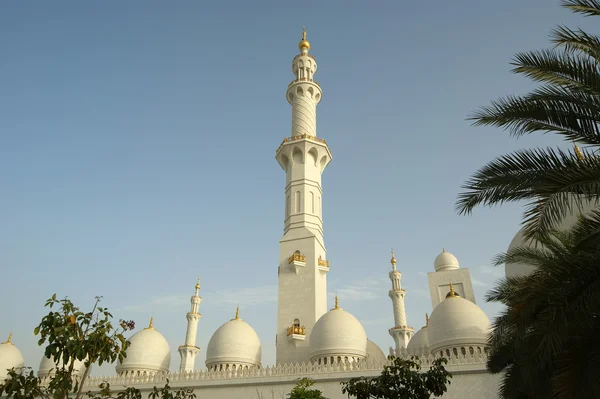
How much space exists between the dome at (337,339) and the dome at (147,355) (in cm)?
788

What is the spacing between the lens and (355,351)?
858 inches

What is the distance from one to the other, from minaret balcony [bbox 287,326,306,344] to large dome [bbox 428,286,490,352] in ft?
20.0

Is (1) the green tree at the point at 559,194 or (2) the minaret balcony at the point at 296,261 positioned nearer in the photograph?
(1) the green tree at the point at 559,194

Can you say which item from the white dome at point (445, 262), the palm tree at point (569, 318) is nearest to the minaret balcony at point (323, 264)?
the white dome at point (445, 262)

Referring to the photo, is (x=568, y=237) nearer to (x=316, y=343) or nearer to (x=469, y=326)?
(x=469, y=326)

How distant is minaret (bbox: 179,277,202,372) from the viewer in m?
39.7

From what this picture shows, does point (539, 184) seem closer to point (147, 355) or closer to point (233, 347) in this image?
point (233, 347)

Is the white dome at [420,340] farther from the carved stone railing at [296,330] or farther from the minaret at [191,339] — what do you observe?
the minaret at [191,339]

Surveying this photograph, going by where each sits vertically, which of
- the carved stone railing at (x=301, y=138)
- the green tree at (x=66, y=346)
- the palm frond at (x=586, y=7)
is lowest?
the green tree at (x=66, y=346)

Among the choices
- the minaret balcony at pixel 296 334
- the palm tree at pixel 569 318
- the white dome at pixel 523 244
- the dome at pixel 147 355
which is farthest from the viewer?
the dome at pixel 147 355

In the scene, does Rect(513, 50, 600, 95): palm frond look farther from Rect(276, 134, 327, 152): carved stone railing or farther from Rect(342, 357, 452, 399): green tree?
Rect(276, 134, 327, 152): carved stone railing

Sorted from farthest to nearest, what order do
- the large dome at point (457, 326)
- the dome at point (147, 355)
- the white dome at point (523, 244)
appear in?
the dome at point (147, 355) → the large dome at point (457, 326) → the white dome at point (523, 244)

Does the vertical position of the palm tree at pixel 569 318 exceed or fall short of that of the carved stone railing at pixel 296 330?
it falls short

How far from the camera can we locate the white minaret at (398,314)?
36.7 meters
